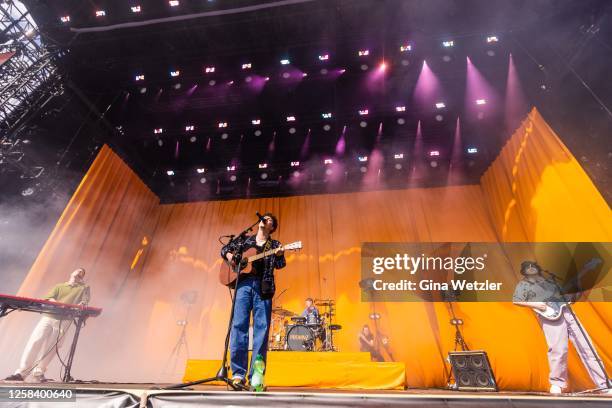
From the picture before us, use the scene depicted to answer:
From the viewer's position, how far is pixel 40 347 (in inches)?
203

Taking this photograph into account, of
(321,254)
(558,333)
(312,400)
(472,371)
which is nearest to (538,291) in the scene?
(558,333)

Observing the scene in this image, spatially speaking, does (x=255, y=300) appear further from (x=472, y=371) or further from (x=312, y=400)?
(x=472, y=371)

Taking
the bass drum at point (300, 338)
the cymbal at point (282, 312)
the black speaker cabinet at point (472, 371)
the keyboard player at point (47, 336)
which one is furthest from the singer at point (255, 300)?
the cymbal at point (282, 312)

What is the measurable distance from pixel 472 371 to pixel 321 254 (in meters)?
4.93

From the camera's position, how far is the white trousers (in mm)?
5027

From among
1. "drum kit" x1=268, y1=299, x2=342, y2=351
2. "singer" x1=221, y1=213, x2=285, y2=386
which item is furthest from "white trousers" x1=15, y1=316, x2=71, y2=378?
"singer" x1=221, y1=213, x2=285, y2=386

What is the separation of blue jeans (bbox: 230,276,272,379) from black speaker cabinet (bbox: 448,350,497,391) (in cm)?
394

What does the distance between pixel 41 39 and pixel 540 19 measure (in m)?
9.45

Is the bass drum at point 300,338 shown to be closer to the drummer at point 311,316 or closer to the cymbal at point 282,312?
the drummer at point 311,316

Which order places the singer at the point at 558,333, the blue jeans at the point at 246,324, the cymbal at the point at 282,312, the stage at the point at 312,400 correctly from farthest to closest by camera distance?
the cymbal at the point at 282,312 < the singer at the point at 558,333 < the blue jeans at the point at 246,324 < the stage at the point at 312,400

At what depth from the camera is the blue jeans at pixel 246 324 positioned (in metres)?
2.85

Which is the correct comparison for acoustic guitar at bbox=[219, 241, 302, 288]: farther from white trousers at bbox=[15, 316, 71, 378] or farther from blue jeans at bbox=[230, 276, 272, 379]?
white trousers at bbox=[15, 316, 71, 378]

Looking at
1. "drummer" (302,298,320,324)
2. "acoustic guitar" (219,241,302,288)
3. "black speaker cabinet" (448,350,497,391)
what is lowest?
"black speaker cabinet" (448,350,497,391)

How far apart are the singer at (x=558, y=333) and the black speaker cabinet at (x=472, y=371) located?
83 centimetres
